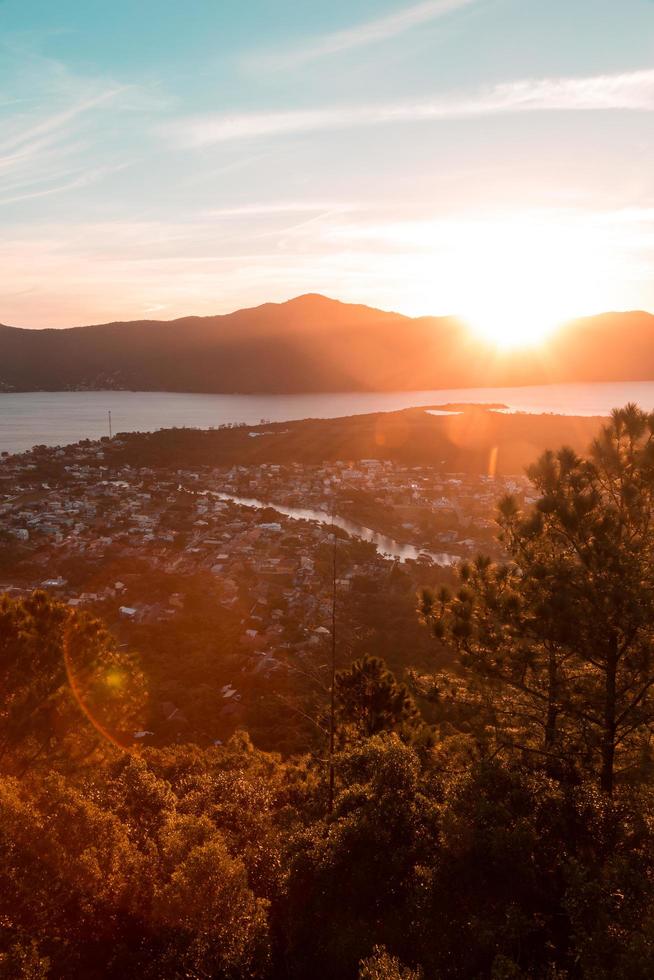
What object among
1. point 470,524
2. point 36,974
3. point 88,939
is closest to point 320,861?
point 88,939

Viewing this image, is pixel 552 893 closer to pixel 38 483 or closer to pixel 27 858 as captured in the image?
pixel 27 858

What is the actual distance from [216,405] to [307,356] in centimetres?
4015

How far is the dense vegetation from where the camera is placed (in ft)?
16.1

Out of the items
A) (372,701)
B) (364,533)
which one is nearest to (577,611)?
(372,701)

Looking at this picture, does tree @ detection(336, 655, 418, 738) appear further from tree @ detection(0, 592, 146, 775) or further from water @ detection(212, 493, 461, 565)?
water @ detection(212, 493, 461, 565)

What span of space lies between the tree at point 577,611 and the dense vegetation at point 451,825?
2cm

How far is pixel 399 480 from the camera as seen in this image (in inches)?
2004

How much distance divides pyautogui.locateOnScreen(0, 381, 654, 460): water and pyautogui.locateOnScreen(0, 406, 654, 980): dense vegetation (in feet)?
245

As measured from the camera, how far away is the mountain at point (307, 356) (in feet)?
476

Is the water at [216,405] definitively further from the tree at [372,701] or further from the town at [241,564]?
the tree at [372,701]

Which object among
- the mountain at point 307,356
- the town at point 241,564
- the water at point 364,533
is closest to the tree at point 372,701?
the town at point 241,564

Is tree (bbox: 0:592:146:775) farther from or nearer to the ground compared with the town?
farther from the ground

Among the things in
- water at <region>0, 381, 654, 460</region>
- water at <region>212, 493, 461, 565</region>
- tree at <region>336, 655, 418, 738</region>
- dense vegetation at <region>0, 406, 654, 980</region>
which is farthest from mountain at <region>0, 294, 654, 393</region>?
dense vegetation at <region>0, 406, 654, 980</region>

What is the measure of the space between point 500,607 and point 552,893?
2.90 meters
